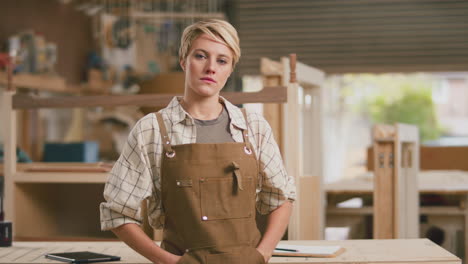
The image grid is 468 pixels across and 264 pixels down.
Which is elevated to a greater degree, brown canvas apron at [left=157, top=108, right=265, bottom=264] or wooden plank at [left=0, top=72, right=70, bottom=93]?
wooden plank at [left=0, top=72, right=70, bottom=93]

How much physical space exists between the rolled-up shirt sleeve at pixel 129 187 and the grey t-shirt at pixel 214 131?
162 mm

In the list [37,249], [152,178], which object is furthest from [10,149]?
[152,178]

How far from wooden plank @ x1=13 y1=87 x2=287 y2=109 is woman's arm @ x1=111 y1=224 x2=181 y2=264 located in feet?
3.82

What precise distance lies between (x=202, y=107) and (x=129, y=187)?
11.6 inches

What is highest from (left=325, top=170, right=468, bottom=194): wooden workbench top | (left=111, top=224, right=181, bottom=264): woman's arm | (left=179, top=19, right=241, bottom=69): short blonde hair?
(left=179, top=19, right=241, bottom=69): short blonde hair

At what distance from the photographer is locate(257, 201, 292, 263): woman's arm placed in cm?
193

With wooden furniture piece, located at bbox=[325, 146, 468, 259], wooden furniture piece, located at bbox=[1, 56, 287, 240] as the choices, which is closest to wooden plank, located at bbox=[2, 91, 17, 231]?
wooden furniture piece, located at bbox=[1, 56, 287, 240]

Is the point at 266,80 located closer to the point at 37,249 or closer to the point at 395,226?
the point at 395,226

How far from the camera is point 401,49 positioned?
278 inches

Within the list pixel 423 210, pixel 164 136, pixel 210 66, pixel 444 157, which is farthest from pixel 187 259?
pixel 444 157

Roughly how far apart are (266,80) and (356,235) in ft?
5.10

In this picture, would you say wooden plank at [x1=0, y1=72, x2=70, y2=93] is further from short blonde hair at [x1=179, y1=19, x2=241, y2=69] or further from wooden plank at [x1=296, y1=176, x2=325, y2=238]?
short blonde hair at [x1=179, y1=19, x2=241, y2=69]

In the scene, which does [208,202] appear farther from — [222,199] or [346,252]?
[346,252]

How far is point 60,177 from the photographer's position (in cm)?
341
